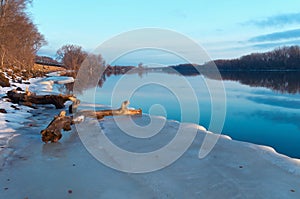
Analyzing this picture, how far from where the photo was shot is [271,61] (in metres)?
109

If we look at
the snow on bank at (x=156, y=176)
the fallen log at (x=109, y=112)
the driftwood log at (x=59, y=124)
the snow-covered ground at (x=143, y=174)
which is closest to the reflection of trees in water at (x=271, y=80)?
the fallen log at (x=109, y=112)

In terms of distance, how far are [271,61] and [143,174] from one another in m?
117

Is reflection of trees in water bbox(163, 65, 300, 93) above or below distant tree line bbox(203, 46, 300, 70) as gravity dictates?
below

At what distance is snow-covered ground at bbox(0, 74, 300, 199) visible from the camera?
14.4ft

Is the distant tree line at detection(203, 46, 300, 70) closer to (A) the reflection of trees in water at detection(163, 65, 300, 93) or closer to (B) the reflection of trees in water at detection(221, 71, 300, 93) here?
(A) the reflection of trees in water at detection(163, 65, 300, 93)

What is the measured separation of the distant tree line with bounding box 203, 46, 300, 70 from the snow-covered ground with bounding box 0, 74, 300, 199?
10654cm

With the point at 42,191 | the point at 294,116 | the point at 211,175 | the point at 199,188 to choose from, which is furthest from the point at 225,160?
the point at 294,116

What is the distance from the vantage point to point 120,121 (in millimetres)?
10453

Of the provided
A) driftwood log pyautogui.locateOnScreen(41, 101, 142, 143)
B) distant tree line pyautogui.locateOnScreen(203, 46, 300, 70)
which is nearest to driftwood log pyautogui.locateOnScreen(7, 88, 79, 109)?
driftwood log pyautogui.locateOnScreen(41, 101, 142, 143)

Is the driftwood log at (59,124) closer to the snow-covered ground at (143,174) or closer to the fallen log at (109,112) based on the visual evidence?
the fallen log at (109,112)

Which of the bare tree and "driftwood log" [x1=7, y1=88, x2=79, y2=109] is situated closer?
"driftwood log" [x1=7, y1=88, x2=79, y2=109]

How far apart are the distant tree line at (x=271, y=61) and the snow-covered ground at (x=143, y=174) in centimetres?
10654

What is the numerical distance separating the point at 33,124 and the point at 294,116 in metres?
13.4

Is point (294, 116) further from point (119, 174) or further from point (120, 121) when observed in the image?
point (119, 174)
